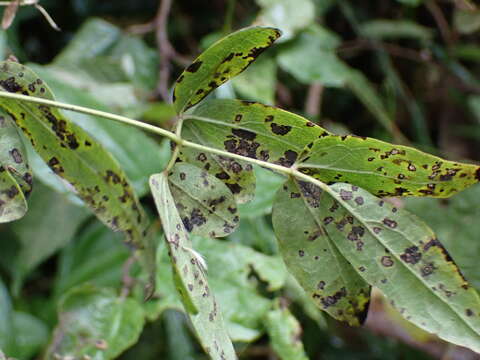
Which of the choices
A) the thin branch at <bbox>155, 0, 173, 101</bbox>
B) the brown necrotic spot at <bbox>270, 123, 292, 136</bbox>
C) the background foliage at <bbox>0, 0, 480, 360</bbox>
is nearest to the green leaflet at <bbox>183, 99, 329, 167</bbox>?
the brown necrotic spot at <bbox>270, 123, 292, 136</bbox>

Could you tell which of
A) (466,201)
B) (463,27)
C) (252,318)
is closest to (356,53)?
(463,27)

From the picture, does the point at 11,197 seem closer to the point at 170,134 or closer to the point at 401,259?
the point at 170,134

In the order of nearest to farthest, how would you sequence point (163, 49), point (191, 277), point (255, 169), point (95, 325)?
point (191, 277) < point (95, 325) < point (255, 169) < point (163, 49)

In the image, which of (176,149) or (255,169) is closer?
(176,149)

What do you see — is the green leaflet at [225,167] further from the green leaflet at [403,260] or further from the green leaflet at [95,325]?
the green leaflet at [95,325]

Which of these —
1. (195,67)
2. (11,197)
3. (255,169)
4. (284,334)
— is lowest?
(284,334)

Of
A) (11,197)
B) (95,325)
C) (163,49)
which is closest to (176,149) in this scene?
(11,197)

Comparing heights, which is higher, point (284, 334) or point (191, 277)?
point (191, 277)
